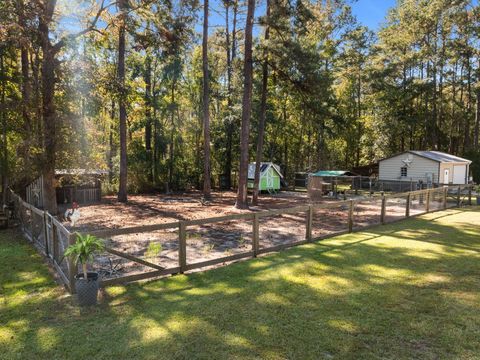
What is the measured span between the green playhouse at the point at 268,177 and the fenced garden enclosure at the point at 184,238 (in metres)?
9.13

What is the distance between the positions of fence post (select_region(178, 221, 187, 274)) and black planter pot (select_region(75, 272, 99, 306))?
5.16ft

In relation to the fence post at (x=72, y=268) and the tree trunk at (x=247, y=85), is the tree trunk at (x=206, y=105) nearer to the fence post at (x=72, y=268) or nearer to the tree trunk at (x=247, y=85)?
the tree trunk at (x=247, y=85)

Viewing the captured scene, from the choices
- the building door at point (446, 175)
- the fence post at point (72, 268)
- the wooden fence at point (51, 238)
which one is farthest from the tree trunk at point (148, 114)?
the building door at point (446, 175)

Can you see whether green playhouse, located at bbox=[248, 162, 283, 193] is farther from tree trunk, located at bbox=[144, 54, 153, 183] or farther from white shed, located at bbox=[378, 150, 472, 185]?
white shed, located at bbox=[378, 150, 472, 185]

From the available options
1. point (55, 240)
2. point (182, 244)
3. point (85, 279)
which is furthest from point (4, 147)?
point (85, 279)

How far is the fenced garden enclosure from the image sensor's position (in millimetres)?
5722

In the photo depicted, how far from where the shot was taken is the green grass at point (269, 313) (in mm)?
3549

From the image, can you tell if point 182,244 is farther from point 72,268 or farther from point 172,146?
point 172,146

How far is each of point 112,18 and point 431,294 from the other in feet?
39.8

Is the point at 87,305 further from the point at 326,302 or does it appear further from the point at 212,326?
the point at 326,302

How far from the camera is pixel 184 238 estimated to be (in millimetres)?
5883

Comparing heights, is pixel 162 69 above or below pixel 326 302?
above

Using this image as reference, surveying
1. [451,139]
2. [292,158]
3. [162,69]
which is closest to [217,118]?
[162,69]

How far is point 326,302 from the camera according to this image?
15.5ft
